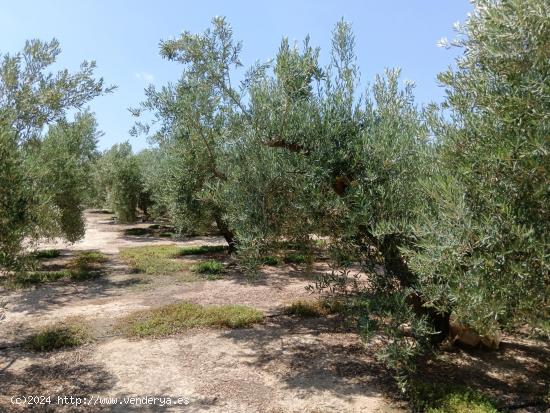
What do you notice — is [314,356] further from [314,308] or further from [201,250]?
[201,250]

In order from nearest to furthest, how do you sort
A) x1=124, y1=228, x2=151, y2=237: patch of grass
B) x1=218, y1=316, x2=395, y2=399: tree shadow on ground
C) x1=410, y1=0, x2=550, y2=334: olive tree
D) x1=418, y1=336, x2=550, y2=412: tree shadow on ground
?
x1=410, y1=0, x2=550, y2=334: olive tree, x1=418, y1=336, x2=550, y2=412: tree shadow on ground, x1=218, y1=316, x2=395, y2=399: tree shadow on ground, x1=124, y1=228, x2=151, y2=237: patch of grass

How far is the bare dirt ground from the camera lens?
26.6 ft

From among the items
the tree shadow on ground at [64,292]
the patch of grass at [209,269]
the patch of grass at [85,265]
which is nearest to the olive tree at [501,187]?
the tree shadow on ground at [64,292]

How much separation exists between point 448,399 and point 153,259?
769 inches

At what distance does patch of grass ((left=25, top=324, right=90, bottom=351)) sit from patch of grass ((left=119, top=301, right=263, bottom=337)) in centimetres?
118

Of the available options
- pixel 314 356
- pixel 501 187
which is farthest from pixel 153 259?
pixel 501 187

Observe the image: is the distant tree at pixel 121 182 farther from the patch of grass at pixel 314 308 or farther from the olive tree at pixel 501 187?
the olive tree at pixel 501 187

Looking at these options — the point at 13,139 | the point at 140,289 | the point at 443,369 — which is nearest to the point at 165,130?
the point at 13,139

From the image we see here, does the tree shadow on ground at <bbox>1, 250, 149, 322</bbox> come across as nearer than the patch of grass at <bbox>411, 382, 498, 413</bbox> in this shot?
No

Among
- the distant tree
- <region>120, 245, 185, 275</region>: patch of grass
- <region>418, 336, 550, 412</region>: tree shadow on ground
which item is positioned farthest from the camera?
the distant tree

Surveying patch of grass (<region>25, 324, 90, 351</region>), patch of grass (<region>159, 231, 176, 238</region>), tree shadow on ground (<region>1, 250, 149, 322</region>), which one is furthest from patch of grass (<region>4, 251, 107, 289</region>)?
patch of grass (<region>159, 231, 176, 238</region>)

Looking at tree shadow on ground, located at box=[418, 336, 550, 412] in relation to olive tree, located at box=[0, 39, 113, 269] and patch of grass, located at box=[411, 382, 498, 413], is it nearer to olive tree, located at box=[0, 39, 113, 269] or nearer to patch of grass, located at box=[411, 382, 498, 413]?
patch of grass, located at box=[411, 382, 498, 413]

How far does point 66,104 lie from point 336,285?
7660 millimetres

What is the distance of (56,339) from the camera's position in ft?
35.9
